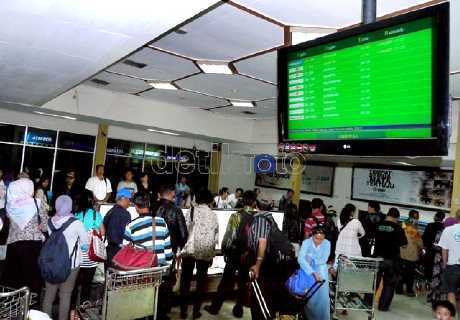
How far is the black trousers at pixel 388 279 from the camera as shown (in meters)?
5.98

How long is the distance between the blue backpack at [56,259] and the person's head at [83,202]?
2.00 feet

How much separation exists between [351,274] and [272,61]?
301cm

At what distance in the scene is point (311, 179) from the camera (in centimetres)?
1314

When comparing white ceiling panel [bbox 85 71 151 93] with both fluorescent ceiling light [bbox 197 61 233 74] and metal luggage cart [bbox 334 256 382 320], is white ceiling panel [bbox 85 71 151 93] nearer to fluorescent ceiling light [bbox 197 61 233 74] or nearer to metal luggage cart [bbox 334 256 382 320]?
fluorescent ceiling light [bbox 197 61 233 74]

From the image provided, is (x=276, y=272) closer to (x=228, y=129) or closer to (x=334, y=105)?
(x=334, y=105)

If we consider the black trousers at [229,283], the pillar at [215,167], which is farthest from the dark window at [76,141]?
the black trousers at [229,283]

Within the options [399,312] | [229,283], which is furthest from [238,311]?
[399,312]

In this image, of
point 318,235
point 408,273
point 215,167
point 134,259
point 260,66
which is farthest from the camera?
point 215,167

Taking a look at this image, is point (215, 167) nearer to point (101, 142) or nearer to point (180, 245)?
point (101, 142)

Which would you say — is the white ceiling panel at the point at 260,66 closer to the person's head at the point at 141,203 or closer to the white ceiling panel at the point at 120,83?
the white ceiling panel at the point at 120,83

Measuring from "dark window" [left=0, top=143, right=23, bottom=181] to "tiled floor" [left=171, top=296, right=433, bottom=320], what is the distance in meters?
6.99

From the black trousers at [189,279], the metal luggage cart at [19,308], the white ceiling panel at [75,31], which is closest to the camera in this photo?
the metal luggage cart at [19,308]

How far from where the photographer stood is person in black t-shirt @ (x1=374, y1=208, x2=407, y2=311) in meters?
5.90

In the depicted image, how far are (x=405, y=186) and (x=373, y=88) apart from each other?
32.2ft
